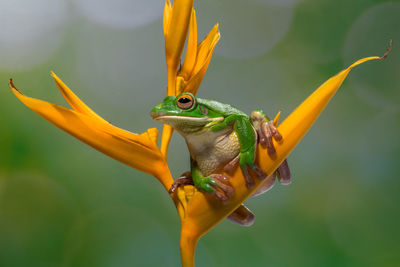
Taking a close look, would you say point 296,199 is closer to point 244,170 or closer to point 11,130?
point 244,170

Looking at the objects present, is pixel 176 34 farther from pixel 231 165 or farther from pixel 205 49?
pixel 231 165

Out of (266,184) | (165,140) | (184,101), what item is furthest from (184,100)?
(266,184)

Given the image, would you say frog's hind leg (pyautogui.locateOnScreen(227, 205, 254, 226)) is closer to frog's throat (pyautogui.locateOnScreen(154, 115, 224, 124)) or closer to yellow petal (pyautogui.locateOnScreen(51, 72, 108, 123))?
frog's throat (pyautogui.locateOnScreen(154, 115, 224, 124))

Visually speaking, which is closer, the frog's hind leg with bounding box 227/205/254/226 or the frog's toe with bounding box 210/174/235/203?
the frog's toe with bounding box 210/174/235/203

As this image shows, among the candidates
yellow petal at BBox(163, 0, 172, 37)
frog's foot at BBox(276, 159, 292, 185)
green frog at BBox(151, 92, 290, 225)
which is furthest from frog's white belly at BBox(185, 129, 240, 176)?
yellow petal at BBox(163, 0, 172, 37)

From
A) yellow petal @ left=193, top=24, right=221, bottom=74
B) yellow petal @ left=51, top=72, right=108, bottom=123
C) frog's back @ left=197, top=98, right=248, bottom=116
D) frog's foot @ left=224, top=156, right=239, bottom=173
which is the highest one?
yellow petal @ left=193, top=24, right=221, bottom=74

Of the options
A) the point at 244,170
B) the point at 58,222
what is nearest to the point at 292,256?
the point at 58,222

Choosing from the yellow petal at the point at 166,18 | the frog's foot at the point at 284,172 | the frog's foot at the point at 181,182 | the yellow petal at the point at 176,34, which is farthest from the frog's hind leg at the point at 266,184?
the yellow petal at the point at 166,18
